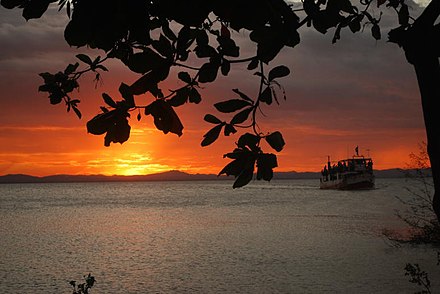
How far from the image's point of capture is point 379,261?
24531mm

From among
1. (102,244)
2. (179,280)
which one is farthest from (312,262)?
(102,244)

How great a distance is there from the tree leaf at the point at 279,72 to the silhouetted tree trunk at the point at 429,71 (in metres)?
0.69

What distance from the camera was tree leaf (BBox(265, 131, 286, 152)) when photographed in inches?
79.2

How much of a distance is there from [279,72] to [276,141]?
0.29m

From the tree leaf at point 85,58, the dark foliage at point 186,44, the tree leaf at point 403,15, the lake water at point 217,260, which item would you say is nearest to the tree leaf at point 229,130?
the dark foliage at point 186,44

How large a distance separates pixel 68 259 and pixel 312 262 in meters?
13.2

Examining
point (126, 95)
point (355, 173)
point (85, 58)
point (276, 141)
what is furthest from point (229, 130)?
point (355, 173)

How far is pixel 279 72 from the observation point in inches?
82.5

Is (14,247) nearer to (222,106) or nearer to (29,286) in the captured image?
(29,286)

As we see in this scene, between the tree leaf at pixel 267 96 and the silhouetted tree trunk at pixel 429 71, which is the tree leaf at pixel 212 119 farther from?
the silhouetted tree trunk at pixel 429 71

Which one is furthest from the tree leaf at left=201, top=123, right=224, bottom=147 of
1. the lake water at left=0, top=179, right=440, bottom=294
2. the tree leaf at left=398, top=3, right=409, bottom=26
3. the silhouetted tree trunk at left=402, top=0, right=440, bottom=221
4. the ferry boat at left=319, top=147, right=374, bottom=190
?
the ferry boat at left=319, top=147, right=374, bottom=190

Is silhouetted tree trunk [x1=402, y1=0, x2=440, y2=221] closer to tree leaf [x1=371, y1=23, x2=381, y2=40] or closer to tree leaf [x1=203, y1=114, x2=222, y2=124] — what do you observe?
tree leaf [x1=203, y1=114, x2=222, y2=124]

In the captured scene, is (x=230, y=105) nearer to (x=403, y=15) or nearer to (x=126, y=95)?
(x=126, y=95)

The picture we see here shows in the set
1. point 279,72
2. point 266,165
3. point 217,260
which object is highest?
point 279,72
